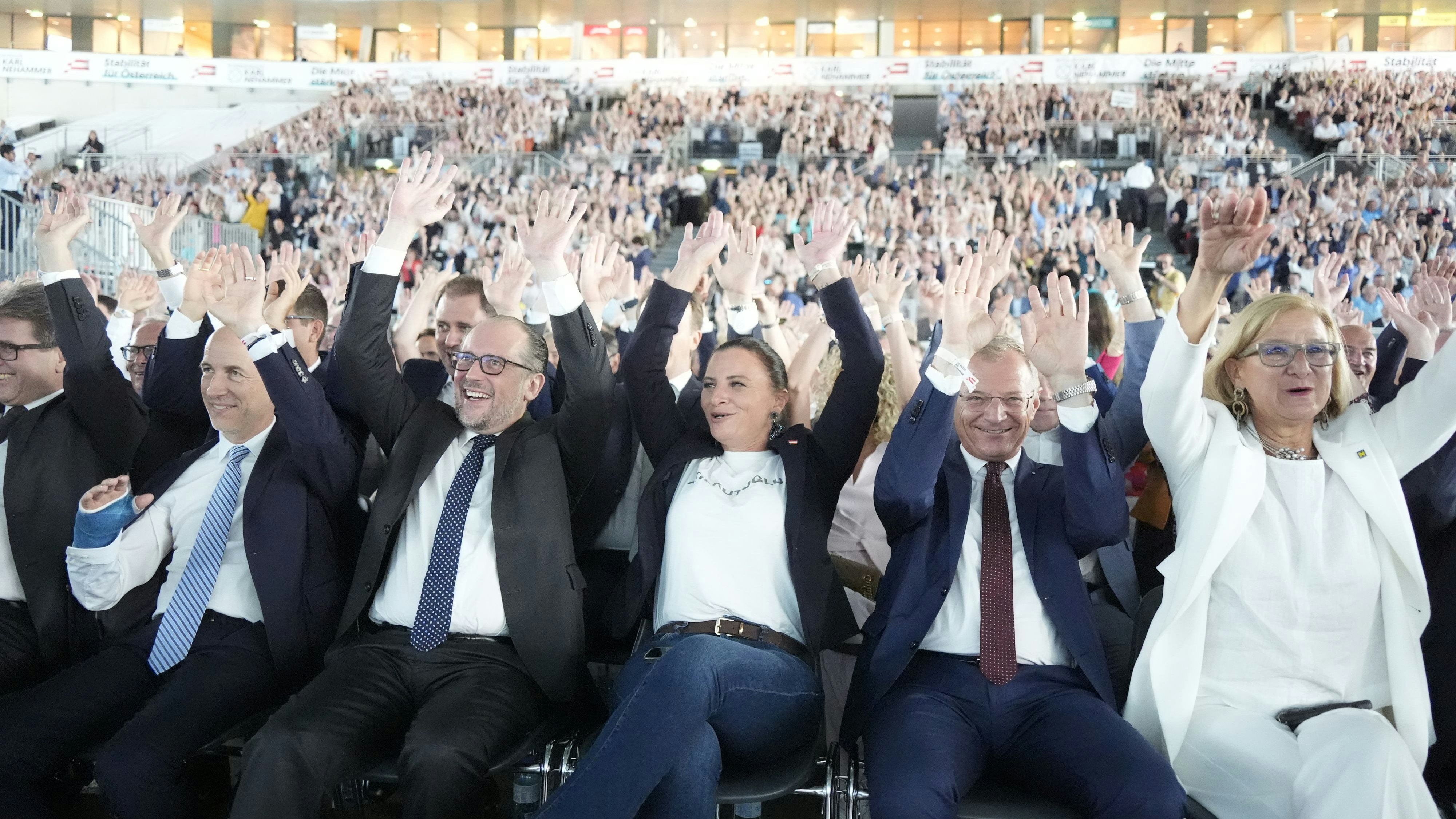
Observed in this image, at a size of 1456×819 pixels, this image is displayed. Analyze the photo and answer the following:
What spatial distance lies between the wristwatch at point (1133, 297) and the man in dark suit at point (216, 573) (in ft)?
6.77

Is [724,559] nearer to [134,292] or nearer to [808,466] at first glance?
[808,466]

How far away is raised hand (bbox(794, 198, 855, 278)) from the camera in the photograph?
274cm

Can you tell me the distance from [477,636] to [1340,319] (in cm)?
331

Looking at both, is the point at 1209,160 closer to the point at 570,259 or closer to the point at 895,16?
the point at 570,259

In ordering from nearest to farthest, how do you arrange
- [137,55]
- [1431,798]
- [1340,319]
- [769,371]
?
[1431,798], [769,371], [1340,319], [137,55]

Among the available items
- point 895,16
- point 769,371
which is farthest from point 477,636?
point 895,16

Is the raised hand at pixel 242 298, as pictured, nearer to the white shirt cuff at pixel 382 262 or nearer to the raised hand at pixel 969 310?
the white shirt cuff at pixel 382 262

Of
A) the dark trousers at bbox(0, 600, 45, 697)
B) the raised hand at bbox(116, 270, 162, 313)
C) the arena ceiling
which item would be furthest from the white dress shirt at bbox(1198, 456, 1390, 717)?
the arena ceiling

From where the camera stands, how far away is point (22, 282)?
3260 mm

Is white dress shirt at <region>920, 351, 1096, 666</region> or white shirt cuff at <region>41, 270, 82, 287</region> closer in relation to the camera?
white dress shirt at <region>920, 351, 1096, 666</region>

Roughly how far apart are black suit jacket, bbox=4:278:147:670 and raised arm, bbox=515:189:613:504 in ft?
4.18

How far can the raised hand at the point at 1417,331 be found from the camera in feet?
9.48

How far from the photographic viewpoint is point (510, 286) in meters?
3.46

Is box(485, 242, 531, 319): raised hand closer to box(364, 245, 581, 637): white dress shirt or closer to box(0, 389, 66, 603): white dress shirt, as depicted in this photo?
box(364, 245, 581, 637): white dress shirt
